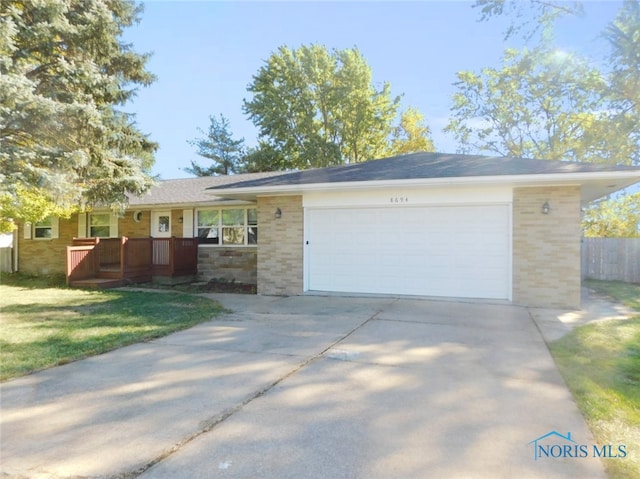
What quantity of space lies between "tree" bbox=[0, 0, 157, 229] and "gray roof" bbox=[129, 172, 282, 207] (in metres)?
1.54

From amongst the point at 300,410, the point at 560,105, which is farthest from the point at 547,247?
the point at 560,105

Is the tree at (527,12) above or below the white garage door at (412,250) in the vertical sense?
above

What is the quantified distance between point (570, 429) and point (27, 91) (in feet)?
31.9

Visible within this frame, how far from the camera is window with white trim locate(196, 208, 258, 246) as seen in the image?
13.1m

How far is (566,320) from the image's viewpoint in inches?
271

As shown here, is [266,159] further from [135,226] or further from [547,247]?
[547,247]

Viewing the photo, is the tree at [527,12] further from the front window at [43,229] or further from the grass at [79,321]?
the front window at [43,229]

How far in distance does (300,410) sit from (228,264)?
1028 centimetres

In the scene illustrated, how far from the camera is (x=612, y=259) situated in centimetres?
1409

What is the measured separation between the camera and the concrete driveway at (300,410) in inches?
100

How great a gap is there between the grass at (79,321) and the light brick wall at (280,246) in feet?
5.73

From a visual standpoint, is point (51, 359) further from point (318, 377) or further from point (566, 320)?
point (566, 320)

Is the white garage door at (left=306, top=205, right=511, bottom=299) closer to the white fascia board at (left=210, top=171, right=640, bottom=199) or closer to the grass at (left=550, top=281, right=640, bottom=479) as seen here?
the white fascia board at (left=210, top=171, right=640, bottom=199)

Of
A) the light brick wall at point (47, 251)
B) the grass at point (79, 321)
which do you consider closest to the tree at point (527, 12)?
the grass at point (79, 321)
